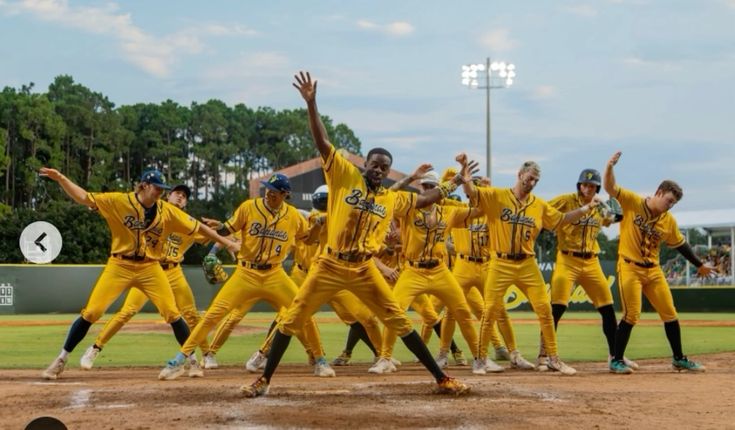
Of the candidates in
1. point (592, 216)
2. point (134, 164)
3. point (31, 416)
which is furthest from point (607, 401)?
point (134, 164)

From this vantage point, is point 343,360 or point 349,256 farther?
point 343,360

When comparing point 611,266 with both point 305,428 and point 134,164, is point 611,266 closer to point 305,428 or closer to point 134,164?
point 305,428

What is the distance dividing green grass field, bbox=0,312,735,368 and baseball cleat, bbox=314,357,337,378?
231cm

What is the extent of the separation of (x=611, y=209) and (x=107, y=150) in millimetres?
64444

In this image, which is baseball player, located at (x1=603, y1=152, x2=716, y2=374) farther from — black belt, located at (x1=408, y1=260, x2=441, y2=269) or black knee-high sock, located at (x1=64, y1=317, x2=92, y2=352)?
black knee-high sock, located at (x1=64, y1=317, x2=92, y2=352)

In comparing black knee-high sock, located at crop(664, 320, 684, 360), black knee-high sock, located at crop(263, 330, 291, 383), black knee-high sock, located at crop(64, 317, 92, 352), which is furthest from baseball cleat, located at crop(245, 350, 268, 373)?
black knee-high sock, located at crop(664, 320, 684, 360)

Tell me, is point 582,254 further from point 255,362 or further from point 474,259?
point 255,362

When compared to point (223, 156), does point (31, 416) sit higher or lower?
lower

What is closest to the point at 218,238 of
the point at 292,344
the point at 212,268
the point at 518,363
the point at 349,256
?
the point at 212,268

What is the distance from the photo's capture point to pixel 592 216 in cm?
1155

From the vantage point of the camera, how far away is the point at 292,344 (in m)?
16.7

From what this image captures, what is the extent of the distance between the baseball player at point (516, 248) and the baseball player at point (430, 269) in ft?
0.90

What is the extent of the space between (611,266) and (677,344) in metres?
22.5

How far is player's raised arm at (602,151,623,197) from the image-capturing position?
1066cm
